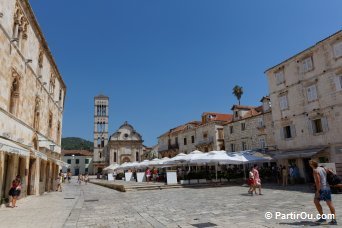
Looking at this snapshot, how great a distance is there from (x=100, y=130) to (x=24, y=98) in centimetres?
6345

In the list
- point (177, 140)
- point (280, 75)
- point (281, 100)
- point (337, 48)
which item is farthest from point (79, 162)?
point (337, 48)

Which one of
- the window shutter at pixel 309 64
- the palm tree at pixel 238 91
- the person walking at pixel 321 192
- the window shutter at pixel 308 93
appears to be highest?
the palm tree at pixel 238 91

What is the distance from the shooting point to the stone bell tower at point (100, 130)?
7488 cm

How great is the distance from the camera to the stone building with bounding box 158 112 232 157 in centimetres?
4435

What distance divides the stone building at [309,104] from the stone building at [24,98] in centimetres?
2046

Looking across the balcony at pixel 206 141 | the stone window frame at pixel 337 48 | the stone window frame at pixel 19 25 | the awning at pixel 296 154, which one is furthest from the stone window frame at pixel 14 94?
the balcony at pixel 206 141

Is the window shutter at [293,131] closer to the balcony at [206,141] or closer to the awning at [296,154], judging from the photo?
the awning at [296,154]

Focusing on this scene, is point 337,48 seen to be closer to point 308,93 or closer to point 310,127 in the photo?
point 308,93

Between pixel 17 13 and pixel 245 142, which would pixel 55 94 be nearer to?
pixel 17 13

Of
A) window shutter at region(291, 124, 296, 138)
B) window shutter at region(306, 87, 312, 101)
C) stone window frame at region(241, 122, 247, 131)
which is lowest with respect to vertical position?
window shutter at region(291, 124, 296, 138)

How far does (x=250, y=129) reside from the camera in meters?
37.4

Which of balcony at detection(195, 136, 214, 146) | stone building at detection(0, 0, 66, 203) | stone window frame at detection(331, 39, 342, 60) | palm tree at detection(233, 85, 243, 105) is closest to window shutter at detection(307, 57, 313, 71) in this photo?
stone window frame at detection(331, 39, 342, 60)

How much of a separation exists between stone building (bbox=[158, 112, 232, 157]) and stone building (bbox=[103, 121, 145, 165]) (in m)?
11.2

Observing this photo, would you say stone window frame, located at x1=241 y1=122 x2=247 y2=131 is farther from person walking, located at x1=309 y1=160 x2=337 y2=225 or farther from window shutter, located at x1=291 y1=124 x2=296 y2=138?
person walking, located at x1=309 y1=160 x2=337 y2=225
